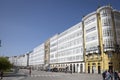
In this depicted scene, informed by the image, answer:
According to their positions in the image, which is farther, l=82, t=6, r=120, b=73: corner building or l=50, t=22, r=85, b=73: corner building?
l=50, t=22, r=85, b=73: corner building

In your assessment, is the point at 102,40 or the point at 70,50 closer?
the point at 102,40

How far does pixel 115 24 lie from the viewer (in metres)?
62.8

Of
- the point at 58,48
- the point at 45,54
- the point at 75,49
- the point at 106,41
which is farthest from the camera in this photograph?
the point at 45,54

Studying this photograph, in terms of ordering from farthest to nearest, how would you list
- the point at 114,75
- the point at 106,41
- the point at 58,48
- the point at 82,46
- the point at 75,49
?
the point at 58,48
the point at 75,49
the point at 82,46
the point at 106,41
the point at 114,75

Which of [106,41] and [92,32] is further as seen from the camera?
[92,32]

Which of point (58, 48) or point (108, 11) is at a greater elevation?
point (108, 11)

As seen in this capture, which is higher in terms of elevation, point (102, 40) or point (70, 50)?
point (102, 40)

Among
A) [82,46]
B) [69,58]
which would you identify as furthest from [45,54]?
[82,46]

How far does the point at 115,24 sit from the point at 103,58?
12568mm

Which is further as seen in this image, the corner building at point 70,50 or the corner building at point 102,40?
the corner building at point 70,50

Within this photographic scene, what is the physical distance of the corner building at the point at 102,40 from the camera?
5878 cm

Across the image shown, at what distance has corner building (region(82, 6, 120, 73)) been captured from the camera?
58781 mm

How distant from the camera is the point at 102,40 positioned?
61.3 meters

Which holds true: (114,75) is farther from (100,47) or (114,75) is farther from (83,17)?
(83,17)
